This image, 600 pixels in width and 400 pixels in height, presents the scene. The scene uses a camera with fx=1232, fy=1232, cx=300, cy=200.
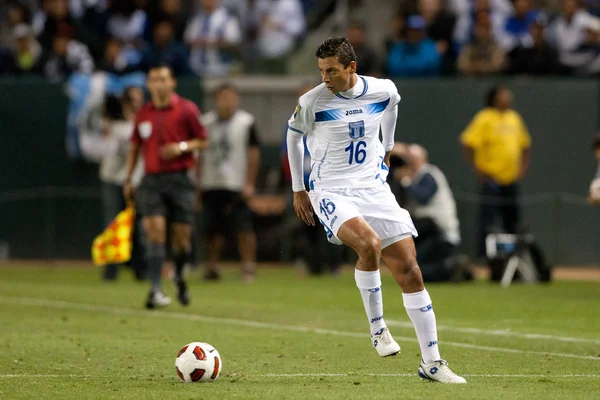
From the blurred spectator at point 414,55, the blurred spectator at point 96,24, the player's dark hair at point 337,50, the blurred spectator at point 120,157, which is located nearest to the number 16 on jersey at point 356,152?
the player's dark hair at point 337,50

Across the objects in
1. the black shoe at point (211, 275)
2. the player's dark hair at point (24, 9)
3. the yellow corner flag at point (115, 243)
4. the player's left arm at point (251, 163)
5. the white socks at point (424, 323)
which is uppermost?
the player's dark hair at point (24, 9)

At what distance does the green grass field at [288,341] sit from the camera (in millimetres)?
7805

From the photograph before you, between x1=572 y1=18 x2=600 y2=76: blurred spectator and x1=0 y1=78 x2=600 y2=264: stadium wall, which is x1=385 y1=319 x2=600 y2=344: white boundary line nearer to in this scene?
x1=0 y1=78 x2=600 y2=264: stadium wall

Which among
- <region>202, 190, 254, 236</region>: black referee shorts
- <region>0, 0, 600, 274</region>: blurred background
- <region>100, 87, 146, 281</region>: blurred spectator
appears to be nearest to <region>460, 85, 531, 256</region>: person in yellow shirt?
<region>0, 0, 600, 274</region>: blurred background

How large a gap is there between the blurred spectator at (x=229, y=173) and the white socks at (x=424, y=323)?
10.0m

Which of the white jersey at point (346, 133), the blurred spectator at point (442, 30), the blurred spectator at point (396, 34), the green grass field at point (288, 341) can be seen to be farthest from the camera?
the blurred spectator at point (442, 30)

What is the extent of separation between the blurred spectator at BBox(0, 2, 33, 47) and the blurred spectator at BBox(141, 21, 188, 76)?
2616mm

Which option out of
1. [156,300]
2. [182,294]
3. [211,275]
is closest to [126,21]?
[211,275]

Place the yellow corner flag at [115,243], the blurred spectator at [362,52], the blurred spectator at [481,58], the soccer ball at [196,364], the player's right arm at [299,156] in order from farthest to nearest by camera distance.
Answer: the blurred spectator at [481,58] → the blurred spectator at [362,52] → the yellow corner flag at [115,243] → the player's right arm at [299,156] → the soccer ball at [196,364]

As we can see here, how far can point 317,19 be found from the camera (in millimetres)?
22625

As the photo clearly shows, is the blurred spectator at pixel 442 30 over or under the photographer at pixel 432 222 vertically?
over

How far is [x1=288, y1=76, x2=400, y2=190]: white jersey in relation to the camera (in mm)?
8625

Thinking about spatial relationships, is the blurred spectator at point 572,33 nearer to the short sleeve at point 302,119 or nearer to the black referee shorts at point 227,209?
the black referee shorts at point 227,209

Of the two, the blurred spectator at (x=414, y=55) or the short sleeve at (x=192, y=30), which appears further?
the short sleeve at (x=192, y=30)
